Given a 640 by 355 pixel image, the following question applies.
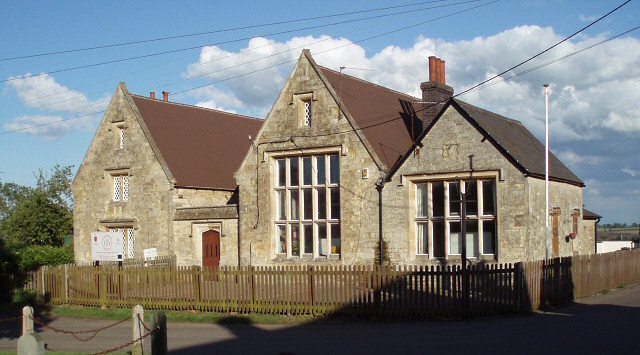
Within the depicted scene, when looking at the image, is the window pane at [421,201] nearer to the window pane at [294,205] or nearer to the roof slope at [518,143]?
the roof slope at [518,143]

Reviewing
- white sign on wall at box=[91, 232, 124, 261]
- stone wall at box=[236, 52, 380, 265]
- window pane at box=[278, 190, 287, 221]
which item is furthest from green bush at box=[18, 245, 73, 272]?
window pane at box=[278, 190, 287, 221]

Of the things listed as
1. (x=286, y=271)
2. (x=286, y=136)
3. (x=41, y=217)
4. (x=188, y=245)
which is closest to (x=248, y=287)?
(x=286, y=271)

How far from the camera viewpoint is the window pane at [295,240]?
1065 inches

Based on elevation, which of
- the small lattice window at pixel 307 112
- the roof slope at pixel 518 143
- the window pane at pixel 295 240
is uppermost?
the small lattice window at pixel 307 112

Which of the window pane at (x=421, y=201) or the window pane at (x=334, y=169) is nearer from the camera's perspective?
the window pane at (x=421, y=201)

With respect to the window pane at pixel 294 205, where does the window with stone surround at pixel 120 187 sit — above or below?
above

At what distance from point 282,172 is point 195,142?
330 inches

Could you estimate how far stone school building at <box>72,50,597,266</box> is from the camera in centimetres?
2278

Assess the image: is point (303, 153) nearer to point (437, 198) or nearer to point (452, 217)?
point (437, 198)

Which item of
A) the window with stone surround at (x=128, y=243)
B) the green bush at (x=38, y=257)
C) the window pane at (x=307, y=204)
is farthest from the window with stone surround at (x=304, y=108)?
the green bush at (x=38, y=257)

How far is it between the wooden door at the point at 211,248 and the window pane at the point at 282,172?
13.7 feet

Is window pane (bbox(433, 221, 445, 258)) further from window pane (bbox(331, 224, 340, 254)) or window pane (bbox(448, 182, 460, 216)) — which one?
window pane (bbox(331, 224, 340, 254))

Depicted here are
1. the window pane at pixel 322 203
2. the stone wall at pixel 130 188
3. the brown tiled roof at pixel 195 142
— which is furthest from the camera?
the brown tiled roof at pixel 195 142

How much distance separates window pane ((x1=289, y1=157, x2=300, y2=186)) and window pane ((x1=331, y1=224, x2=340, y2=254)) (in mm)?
2433
